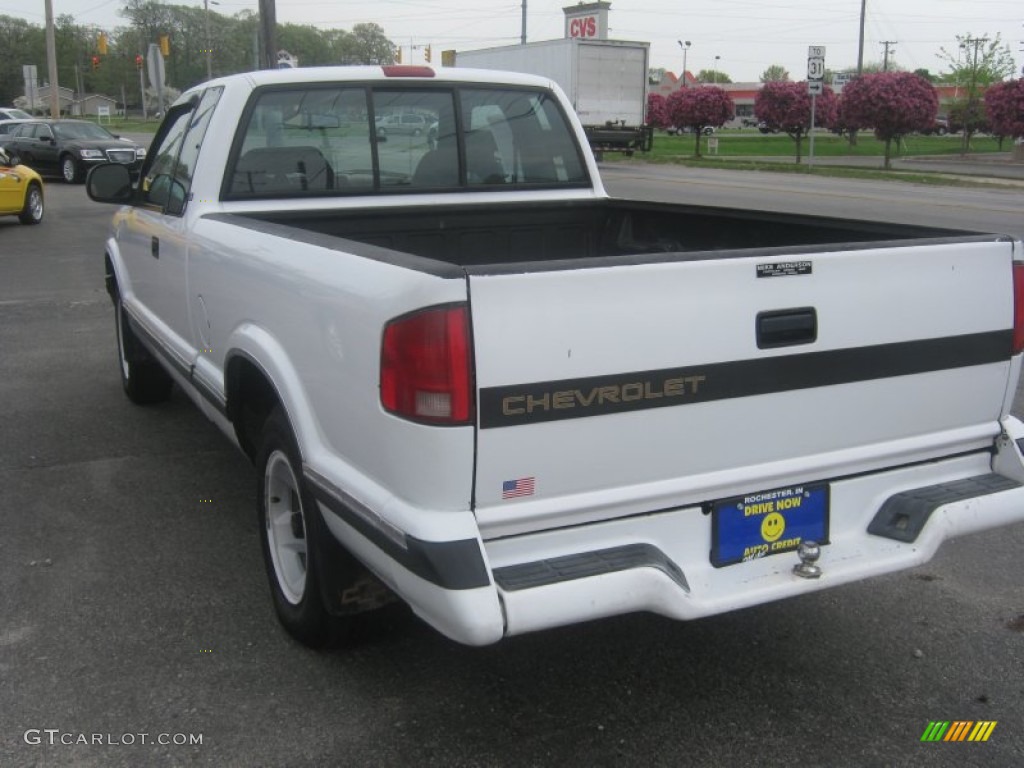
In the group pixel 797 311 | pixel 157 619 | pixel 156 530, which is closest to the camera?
pixel 797 311

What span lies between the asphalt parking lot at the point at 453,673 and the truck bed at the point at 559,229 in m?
1.43

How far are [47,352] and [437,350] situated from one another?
676 centimetres

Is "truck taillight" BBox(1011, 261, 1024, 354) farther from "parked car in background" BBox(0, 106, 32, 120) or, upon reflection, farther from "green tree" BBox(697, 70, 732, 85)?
"green tree" BBox(697, 70, 732, 85)

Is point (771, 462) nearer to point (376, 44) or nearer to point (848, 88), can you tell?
point (848, 88)

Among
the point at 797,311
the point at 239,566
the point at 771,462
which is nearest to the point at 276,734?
the point at 239,566

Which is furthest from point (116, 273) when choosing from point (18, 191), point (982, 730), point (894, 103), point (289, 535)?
point (894, 103)

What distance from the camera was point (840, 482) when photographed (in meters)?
3.14

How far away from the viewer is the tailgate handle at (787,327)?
9.51 feet

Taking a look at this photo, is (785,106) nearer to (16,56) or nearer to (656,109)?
(656,109)

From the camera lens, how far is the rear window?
4.64m

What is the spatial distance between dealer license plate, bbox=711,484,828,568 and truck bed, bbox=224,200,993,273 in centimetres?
131

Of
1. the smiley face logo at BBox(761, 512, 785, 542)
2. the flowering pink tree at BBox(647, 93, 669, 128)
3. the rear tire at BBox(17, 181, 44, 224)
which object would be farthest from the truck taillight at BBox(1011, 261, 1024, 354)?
the flowering pink tree at BBox(647, 93, 669, 128)

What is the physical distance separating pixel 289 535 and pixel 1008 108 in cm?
4036

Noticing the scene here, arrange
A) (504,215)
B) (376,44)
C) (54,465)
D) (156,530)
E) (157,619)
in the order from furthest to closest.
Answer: (376,44), (54,465), (504,215), (156,530), (157,619)
